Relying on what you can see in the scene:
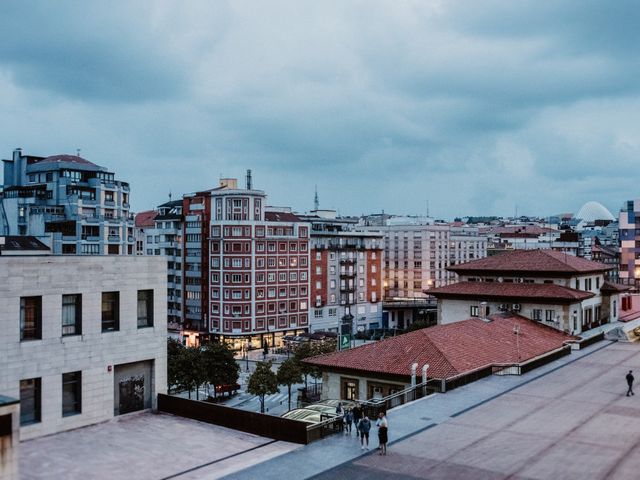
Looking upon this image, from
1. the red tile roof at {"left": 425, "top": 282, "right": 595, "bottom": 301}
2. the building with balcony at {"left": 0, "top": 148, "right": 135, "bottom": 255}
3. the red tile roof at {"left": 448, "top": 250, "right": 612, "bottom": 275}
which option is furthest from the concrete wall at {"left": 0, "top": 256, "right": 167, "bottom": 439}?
the building with balcony at {"left": 0, "top": 148, "right": 135, "bottom": 255}

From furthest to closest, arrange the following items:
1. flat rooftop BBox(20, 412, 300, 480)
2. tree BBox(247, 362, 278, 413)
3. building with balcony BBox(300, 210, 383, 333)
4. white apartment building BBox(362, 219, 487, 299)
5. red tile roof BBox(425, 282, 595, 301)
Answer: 1. white apartment building BBox(362, 219, 487, 299)
2. building with balcony BBox(300, 210, 383, 333)
3. tree BBox(247, 362, 278, 413)
4. red tile roof BBox(425, 282, 595, 301)
5. flat rooftop BBox(20, 412, 300, 480)

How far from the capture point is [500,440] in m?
28.1

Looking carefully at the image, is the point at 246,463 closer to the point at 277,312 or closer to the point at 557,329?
the point at 557,329

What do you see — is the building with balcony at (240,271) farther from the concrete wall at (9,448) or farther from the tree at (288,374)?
the concrete wall at (9,448)

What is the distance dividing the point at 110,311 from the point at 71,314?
2096 millimetres

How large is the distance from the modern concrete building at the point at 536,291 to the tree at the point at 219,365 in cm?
2785

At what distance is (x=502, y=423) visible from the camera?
101ft

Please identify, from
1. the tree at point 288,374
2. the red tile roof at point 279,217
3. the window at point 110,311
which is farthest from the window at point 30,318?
the red tile roof at point 279,217

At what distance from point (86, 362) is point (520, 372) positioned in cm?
2673

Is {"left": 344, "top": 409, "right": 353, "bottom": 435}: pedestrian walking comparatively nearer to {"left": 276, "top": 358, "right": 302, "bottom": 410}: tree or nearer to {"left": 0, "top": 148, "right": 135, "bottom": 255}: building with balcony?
{"left": 276, "top": 358, "right": 302, "bottom": 410}: tree

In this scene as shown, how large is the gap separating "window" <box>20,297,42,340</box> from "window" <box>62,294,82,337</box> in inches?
45.8

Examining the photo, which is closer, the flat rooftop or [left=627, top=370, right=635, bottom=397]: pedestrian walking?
the flat rooftop

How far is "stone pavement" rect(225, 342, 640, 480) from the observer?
24078 mm

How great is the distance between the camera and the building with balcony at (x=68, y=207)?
117 meters
